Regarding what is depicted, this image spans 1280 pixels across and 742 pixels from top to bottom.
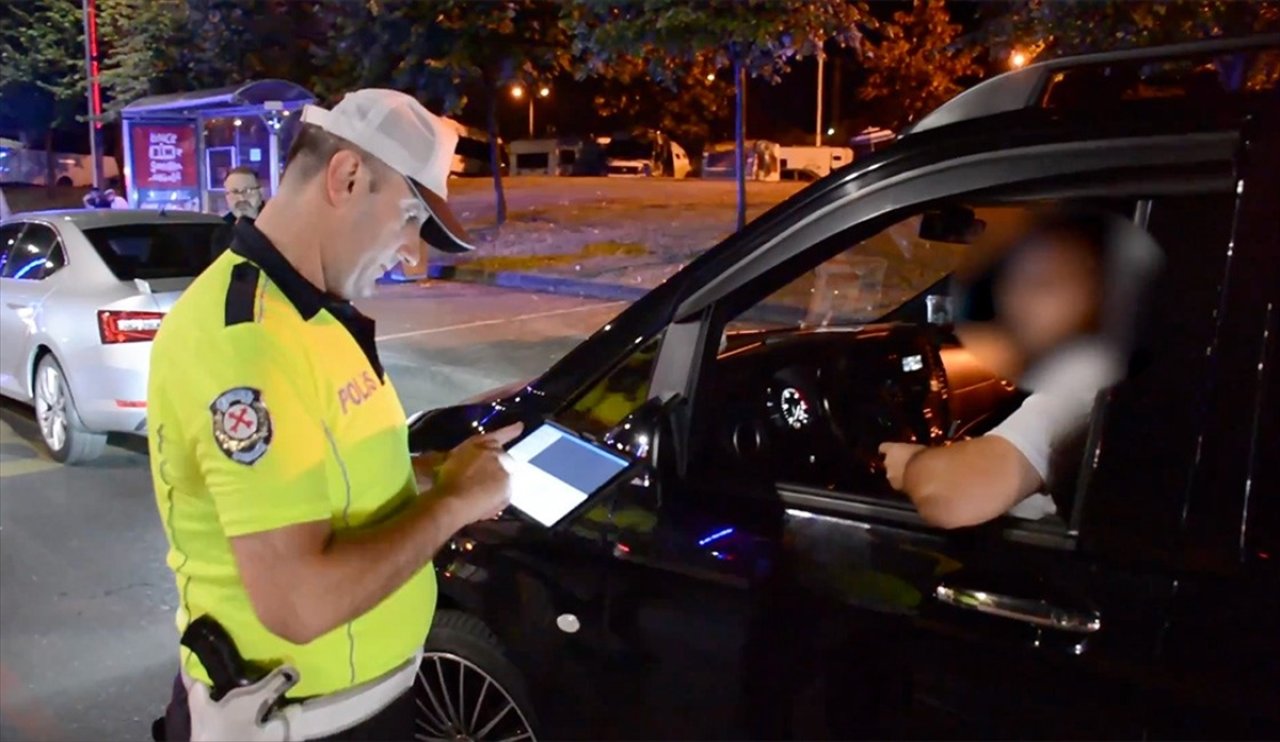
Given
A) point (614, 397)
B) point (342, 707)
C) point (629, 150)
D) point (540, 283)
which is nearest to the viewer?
point (342, 707)

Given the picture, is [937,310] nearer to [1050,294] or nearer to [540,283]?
[1050,294]

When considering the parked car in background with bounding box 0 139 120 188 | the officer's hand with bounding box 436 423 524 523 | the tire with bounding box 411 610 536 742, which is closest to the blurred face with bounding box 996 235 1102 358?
the officer's hand with bounding box 436 423 524 523

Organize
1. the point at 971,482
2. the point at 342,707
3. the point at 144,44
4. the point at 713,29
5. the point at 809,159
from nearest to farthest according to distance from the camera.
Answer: the point at 342,707, the point at 971,482, the point at 713,29, the point at 144,44, the point at 809,159

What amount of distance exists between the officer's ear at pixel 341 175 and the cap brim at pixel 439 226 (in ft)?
0.30

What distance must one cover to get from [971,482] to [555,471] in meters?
0.84

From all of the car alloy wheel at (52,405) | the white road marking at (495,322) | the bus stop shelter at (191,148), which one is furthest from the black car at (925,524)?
the bus stop shelter at (191,148)

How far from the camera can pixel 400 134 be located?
181 cm

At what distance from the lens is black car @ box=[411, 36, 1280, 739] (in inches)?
70.5

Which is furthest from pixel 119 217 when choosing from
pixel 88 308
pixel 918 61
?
pixel 918 61

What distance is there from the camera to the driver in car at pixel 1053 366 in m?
1.97

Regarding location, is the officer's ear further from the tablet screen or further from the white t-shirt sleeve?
the white t-shirt sleeve

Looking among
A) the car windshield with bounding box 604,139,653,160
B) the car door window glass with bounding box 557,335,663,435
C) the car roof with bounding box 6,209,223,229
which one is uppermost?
the car windshield with bounding box 604,139,653,160

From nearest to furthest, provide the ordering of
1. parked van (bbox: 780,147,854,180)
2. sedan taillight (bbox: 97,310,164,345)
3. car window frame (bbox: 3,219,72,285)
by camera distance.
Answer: sedan taillight (bbox: 97,310,164,345) < car window frame (bbox: 3,219,72,285) < parked van (bbox: 780,147,854,180)

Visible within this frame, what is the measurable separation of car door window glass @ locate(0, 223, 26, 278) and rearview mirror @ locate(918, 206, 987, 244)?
700 centimetres
